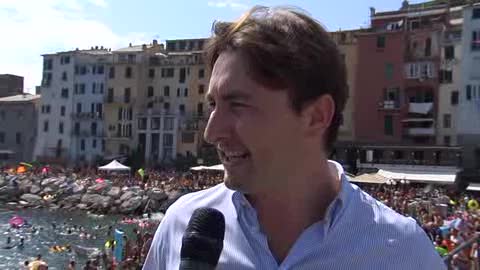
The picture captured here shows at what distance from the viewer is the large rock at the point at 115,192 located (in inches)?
1855

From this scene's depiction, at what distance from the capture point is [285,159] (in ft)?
6.73

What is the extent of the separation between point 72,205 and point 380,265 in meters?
49.8

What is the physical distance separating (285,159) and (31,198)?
52.7m

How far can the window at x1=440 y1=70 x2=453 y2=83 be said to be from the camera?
4890cm

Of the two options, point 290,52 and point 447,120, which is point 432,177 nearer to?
point 447,120

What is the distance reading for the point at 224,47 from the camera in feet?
6.98

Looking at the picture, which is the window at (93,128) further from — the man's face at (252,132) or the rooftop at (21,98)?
the man's face at (252,132)

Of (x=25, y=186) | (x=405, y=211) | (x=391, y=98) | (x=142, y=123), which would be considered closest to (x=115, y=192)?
(x=25, y=186)

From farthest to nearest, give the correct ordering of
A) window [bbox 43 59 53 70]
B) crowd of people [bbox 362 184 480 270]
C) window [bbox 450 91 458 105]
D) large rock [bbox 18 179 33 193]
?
1. window [bbox 43 59 53 70]
2. large rock [bbox 18 179 33 193]
3. window [bbox 450 91 458 105]
4. crowd of people [bbox 362 184 480 270]

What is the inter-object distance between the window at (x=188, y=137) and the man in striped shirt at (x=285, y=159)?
58991mm

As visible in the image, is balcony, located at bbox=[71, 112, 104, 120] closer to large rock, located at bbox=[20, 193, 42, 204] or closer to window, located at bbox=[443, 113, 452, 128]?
large rock, located at bbox=[20, 193, 42, 204]

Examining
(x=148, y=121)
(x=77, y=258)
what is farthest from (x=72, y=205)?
(x=77, y=258)

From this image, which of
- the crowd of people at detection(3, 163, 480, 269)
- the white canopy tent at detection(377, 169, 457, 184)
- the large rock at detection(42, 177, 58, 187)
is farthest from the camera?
the large rock at detection(42, 177, 58, 187)

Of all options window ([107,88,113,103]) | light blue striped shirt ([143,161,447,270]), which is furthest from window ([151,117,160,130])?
light blue striped shirt ([143,161,447,270])
